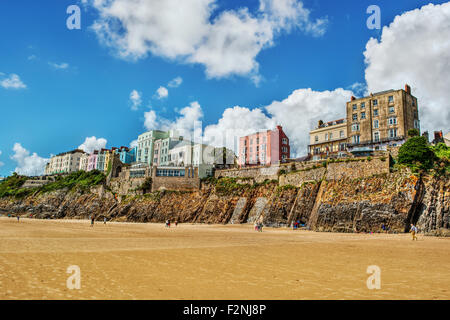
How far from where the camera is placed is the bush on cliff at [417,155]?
3695 centimetres

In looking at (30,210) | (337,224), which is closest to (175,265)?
(337,224)

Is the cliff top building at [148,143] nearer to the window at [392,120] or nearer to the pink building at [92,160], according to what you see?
the pink building at [92,160]

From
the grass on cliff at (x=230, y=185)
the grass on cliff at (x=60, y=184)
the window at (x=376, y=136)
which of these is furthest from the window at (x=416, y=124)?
the grass on cliff at (x=60, y=184)

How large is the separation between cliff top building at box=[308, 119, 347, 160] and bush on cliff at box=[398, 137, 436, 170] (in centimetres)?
1869

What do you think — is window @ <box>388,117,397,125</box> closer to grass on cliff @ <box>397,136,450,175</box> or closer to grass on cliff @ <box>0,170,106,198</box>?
grass on cliff @ <box>397,136,450,175</box>

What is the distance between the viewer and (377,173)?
41.2m

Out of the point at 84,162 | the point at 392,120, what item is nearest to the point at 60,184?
the point at 84,162

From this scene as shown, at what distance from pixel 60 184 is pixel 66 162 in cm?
5215

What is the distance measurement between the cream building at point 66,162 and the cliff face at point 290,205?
4883 centimetres

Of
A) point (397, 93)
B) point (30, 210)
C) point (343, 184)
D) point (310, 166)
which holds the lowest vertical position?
point (30, 210)

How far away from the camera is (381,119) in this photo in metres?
54.1

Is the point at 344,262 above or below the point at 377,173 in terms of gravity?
below
